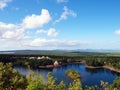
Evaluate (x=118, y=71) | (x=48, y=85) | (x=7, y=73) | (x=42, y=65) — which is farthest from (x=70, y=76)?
(x=48, y=85)

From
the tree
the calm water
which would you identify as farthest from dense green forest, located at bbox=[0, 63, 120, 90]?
the calm water

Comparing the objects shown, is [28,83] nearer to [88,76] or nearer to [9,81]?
[9,81]

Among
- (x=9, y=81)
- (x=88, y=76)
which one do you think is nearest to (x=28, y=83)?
(x=9, y=81)

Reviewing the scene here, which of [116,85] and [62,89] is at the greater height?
[62,89]

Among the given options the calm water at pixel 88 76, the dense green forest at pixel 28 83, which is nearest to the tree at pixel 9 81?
the dense green forest at pixel 28 83

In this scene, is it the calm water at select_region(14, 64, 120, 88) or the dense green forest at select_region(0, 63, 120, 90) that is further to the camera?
the calm water at select_region(14, 64, 120, 88)

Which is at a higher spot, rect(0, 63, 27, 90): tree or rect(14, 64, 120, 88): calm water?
rect(0, 63, 27, 90): tree

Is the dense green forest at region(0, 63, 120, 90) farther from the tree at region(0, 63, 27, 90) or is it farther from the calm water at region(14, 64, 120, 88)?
the calm water at region(14, 64, 120, 88)

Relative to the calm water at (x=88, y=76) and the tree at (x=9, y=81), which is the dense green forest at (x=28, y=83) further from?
the calm water at (x=88, y=76)

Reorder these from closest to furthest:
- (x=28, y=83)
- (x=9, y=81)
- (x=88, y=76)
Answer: (x=28, y=83)
(x=9, y=81)
(x=88, y=76)

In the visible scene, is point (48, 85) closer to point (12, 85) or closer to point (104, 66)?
point (12, 85)

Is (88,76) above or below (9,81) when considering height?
below
